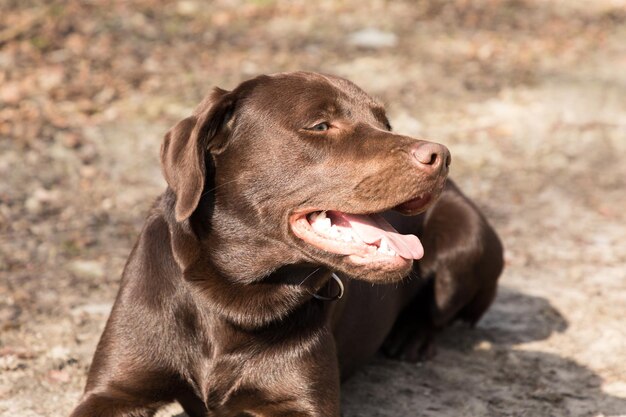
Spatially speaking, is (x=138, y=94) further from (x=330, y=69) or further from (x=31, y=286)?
(x=31, y=286)

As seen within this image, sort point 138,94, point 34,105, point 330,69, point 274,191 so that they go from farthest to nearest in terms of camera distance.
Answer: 1. point 330,69
2. point 138,94
3. point 34,105
4. point 274,191

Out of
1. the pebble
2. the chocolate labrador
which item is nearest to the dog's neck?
the chocolate labrador

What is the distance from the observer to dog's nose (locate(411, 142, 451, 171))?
342cm

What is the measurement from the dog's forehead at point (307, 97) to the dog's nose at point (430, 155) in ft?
1.39

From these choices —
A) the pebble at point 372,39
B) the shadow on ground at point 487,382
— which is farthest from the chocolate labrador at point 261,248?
the pebble at point 372,39

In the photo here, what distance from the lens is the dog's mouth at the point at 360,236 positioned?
11.4ft

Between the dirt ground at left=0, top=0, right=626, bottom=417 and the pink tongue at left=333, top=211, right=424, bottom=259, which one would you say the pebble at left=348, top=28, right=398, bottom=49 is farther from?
the pink tongue at left=333, top=211, right=424, bottom=259

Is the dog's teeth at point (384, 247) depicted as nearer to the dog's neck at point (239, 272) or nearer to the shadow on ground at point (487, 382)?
the dog's neck at point (239, 272)

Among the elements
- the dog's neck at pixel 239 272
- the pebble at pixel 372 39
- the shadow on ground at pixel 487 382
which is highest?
the dog's neck at pixel 239 272

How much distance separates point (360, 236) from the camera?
11.9ft

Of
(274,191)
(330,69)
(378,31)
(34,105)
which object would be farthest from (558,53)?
(274,191)

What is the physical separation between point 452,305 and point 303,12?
6838 millimetres

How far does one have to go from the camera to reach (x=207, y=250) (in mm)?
3764

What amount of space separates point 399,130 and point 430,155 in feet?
18.3
